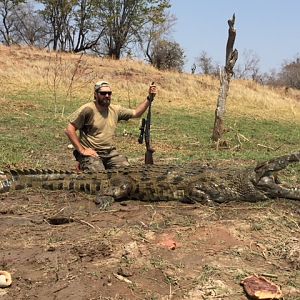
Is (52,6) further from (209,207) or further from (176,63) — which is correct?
(209,207)

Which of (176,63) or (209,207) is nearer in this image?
(209,207)

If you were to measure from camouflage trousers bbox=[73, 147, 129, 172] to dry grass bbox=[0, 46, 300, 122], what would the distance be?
452 inches

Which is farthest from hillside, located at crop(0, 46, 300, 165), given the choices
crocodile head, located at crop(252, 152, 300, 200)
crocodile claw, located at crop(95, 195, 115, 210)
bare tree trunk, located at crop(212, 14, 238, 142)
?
crocodile head, located at crop(252, 152, 300, 200)

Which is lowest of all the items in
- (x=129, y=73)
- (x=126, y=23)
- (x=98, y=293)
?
(x=98, y=293)

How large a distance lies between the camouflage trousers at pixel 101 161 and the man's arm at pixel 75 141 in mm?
72

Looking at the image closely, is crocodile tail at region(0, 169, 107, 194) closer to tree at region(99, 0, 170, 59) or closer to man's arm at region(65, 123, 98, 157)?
man's arm at region(65, 123, 98, 157)

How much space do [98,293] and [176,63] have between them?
37374 mm

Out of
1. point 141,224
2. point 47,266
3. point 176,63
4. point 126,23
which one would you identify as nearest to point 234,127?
point 141,224

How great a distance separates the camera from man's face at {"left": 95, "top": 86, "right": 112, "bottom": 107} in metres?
6.45

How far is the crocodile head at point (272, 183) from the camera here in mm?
5461

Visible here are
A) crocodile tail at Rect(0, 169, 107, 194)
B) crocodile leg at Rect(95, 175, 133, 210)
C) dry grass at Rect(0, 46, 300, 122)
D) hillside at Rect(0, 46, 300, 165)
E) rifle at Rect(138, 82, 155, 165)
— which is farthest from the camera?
dry grass at Rect(0, 46, 300, 122)

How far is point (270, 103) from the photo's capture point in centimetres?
2412

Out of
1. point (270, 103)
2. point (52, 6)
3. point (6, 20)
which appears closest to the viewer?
point (270, 103)

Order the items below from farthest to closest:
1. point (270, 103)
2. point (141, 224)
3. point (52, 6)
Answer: point (52, 6)
point (270, 103)
point (141, 224)
